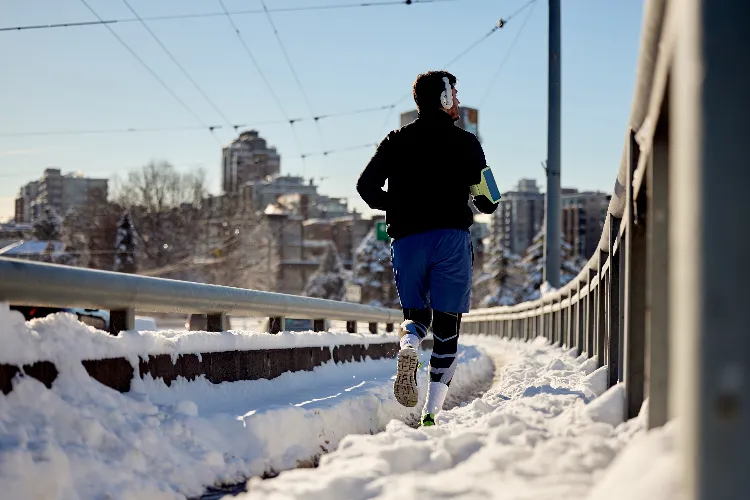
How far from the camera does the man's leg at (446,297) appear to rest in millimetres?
5492

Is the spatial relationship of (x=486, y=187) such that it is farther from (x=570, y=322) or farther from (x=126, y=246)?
(x=126, y=246)

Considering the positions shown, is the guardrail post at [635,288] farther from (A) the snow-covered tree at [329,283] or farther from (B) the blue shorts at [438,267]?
(A) the snow-covered tree at [329,283]

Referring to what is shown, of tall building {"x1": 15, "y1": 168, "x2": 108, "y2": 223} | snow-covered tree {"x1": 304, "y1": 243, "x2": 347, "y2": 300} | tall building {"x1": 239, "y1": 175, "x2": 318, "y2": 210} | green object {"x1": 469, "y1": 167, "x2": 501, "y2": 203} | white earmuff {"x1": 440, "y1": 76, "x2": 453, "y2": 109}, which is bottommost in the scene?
snow-covered tree {"x1": 304, "y1": 243, "x2": 347, "y2": 300}

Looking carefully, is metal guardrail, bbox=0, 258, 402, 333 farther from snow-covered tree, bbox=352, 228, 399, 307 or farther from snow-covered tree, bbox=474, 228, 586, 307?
snow-covered tree, bbox=352, 228, 399, 307

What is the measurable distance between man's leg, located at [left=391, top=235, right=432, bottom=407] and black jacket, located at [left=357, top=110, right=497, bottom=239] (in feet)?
0.26

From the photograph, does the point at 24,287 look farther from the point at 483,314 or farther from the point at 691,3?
the point at 483,314

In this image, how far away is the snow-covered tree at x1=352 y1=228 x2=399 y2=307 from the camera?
79.7 m

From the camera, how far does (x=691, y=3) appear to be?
1787 millimetres

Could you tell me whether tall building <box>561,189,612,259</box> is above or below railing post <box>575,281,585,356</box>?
above

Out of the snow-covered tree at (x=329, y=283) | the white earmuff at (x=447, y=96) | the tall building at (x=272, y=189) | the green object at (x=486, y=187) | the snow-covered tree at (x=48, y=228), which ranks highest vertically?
the tall building at (x=272, y=189)

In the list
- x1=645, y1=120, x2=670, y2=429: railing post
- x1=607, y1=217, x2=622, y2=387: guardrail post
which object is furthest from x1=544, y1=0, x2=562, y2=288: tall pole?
x1=645, y1=120, x2=670, y2=429: railing post

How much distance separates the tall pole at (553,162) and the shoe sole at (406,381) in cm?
1630

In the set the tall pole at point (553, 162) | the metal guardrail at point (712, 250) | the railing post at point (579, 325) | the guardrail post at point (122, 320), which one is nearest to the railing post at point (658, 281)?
the metal guardrail at point (712, 250)

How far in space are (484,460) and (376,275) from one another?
77409 millimetres
